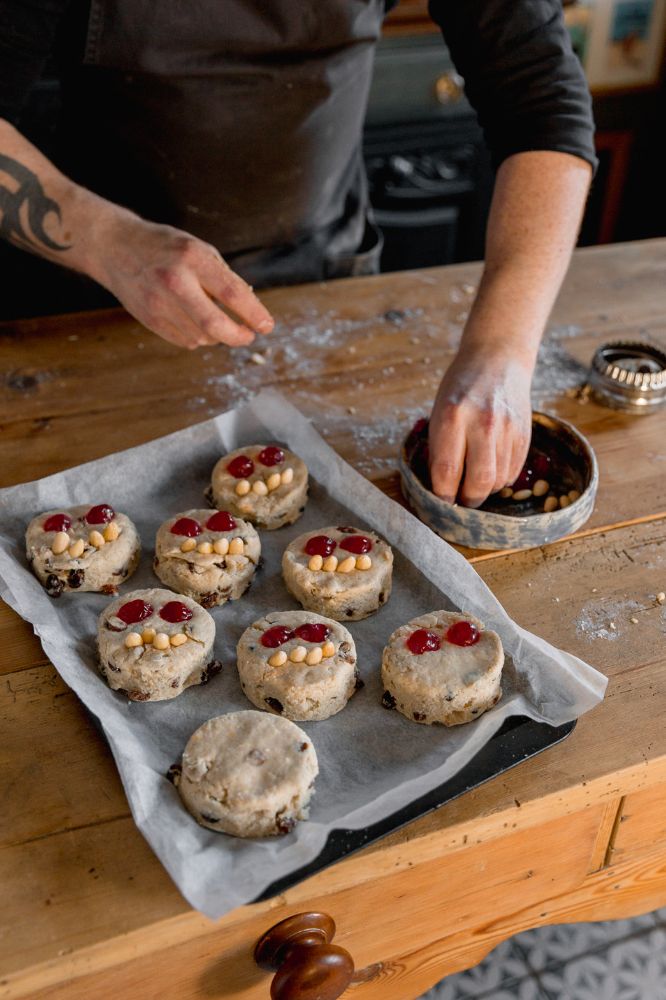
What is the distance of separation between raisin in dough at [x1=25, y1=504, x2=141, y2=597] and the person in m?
0.32

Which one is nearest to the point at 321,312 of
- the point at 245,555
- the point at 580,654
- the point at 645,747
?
the point at 245,555

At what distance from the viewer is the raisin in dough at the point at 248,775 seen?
3.24 feet

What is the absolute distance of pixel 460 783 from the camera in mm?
1029

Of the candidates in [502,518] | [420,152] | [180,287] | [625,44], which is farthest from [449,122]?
[502,518]

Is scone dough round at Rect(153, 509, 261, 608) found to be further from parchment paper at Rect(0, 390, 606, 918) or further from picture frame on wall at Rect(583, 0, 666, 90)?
picture frame on wall at Rect(583, 0, 666, 90)

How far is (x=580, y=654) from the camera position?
121 centimetres

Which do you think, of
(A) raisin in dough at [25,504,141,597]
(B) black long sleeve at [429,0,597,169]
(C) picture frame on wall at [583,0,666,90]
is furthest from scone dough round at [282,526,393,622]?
(C) picture frame on wall at [583,0,666,90]

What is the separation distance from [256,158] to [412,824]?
1354 mm

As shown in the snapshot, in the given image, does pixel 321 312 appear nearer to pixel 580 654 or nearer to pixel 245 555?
pixel 245 555

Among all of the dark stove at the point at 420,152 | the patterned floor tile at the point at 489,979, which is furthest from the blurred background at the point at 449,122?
the patterned floor tile at the point at 489,979

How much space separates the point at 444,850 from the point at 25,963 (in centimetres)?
42

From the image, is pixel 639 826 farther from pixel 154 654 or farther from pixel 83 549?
pixel 83 549

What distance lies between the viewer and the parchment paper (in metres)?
0.98

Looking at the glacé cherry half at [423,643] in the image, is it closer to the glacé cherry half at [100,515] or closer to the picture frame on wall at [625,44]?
the glacé cherry half at [100,515]
